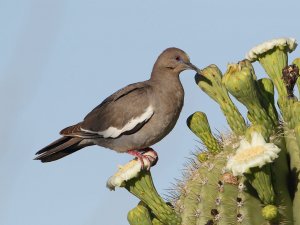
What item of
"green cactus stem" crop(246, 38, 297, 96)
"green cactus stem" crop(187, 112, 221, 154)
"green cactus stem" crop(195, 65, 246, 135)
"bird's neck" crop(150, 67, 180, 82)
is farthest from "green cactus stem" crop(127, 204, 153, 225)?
"bird's neck" crop(150, 67, 180, 82)

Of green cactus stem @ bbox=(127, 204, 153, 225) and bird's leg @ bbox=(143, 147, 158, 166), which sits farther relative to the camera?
bird's leg @ bbox=(143, 147, 158, 166)

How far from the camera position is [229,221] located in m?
4.89

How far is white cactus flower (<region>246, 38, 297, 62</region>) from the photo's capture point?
227 inches

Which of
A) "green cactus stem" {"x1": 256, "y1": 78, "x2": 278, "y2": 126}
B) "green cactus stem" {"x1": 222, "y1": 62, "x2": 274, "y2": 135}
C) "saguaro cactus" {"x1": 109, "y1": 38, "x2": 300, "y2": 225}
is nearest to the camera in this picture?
"saguaro cactus" {"x1": 109, "y1": 38, "x2": 300, "y2": 225}

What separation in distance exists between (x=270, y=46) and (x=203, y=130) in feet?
2.75

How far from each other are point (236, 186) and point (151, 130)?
4.53 meters

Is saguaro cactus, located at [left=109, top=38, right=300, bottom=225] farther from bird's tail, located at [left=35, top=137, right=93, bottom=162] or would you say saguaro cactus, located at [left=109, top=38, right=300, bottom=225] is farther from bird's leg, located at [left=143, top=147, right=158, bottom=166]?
bird's tail, located at [left=35, top=137, right=93, bottom=162]

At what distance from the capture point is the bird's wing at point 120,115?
9.70 meters

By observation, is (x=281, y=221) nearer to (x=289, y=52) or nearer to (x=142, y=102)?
(x=289, y=52)

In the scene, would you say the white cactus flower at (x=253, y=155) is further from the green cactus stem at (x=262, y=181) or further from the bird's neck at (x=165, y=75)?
the bird's neck at (x=165, y=75)

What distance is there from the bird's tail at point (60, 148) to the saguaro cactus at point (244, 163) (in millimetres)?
4463

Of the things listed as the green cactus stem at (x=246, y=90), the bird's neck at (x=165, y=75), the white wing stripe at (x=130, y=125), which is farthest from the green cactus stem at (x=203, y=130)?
the bird's neck at (x=165, y=75)

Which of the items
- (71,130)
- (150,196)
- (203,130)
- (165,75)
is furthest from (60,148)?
(150,196)

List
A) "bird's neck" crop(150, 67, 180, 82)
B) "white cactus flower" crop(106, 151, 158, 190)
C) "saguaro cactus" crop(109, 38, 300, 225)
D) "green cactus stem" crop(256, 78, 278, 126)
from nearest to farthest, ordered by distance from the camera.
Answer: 1. "saguaro cactus" crop(109, 38, 300, 225)
2. "white cactus flower" crop(106, 151, 158, 190)
3. "green cactus stem" crop(256, 78, 278, 126)
4. "bird's neck" crop(150, 67, 180, 82)
